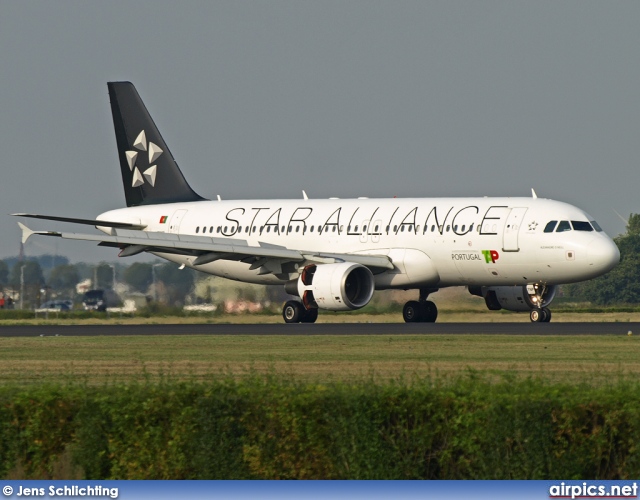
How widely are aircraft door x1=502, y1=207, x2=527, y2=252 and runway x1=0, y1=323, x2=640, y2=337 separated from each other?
7.95 feet

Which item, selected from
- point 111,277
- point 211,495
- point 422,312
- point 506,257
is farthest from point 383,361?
point 111,277

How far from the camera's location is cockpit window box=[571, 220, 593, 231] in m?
38.8

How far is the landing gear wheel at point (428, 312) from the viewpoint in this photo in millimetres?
43469

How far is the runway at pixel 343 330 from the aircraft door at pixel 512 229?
2.42 metres

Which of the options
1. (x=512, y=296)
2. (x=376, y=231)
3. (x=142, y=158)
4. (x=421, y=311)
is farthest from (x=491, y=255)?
(x=142, y=158)

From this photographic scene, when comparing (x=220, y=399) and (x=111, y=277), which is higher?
(x=111, y=277)

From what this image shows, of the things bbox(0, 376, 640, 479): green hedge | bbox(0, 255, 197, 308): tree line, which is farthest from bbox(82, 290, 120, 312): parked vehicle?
bbox(0, 376, 640, 479): green hedge

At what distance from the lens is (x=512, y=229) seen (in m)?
39.0

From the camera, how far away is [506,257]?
3897 centimetres

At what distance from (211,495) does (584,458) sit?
11.5 feet

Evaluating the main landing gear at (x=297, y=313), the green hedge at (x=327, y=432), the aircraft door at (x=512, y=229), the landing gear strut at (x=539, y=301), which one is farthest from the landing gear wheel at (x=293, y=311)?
the green hedge at (x=327, y=432)

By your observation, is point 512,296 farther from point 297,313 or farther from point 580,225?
point 297,313

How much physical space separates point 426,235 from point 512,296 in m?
3.97

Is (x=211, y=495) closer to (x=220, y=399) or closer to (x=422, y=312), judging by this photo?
(x=220, y=399)
